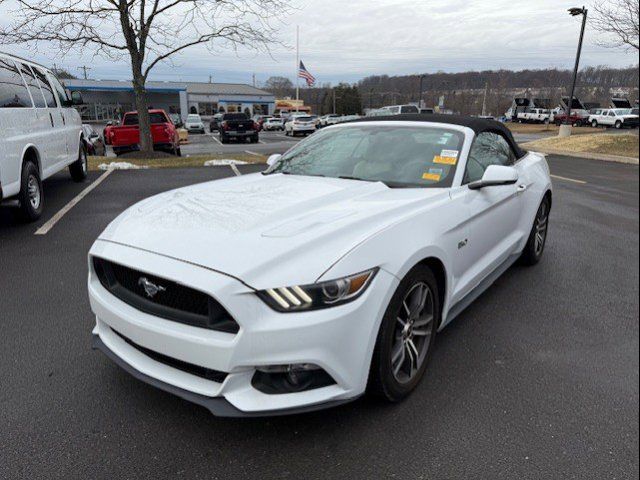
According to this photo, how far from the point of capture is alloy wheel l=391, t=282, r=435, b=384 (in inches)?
96.8

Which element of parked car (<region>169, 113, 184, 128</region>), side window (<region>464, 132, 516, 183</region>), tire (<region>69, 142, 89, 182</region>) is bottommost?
parked car (<region>169, 113, 184, 128</region>)

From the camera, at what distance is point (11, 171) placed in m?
5.29

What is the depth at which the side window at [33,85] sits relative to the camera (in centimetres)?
620

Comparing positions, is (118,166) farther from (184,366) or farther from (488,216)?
(184,366)

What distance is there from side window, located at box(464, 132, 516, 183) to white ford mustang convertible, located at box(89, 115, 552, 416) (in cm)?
4

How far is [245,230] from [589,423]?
191 centimetres

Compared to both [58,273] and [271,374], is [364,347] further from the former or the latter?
[58,273]

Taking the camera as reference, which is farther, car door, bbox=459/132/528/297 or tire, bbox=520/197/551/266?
tire, bbox=520/197/551/266

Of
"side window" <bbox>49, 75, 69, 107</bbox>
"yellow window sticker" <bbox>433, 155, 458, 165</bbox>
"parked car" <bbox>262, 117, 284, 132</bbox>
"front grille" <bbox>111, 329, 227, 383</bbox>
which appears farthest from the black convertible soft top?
"parked car" <bbox>262, 117, 284, 132</bbox>

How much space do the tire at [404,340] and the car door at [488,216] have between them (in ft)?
1.51

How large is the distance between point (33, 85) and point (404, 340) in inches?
253

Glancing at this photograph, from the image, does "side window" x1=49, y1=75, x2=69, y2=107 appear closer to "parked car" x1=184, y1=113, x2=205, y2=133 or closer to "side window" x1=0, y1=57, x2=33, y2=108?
"side window" x1=0, y1=57, x2=33, y2=108

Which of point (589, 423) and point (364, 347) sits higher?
point (364, 347)

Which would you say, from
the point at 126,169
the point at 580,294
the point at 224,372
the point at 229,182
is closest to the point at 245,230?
the point at 224,372
